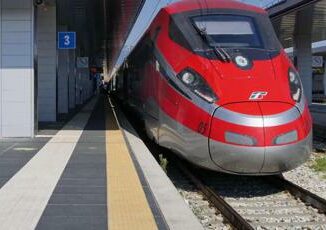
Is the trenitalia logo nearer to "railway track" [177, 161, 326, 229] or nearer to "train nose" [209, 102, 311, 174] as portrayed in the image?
"train nose" [209, 102, 311, 174]

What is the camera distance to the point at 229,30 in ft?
35.1

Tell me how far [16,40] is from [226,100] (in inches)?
258

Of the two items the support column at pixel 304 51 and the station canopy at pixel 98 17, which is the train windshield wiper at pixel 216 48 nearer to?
the station canopy at pixel 98 17

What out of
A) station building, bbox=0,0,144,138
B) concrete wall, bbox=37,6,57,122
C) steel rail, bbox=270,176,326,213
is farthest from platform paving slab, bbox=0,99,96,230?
concrete wall, bbox=37,6,57,122

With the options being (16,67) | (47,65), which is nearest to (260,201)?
(16,67)

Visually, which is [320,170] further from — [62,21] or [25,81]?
[62,21]

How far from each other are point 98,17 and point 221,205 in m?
Answer: 20.5

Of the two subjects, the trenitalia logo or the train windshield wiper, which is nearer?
the trenitalia logo

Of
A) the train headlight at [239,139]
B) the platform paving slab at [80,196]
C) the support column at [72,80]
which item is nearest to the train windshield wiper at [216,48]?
the train headlight at [239,139]

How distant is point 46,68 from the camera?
20.6 m

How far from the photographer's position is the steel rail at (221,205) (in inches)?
288

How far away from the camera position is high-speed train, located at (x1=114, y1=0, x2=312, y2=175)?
29.1ft

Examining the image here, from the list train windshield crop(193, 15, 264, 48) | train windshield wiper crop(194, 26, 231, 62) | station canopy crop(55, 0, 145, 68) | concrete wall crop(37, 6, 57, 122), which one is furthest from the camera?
station canopy crop(55, 0, 145, 68)

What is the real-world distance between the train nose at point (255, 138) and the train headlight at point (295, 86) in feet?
1.51
